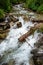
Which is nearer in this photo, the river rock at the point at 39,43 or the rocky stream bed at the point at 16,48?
the rocky stream bed at the point at 16,48

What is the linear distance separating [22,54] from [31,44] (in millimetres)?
1818

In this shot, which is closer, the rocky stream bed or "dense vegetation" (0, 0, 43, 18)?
the rocky stream bed

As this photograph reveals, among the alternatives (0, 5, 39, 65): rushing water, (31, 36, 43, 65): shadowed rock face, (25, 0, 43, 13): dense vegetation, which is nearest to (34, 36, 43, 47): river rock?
(31, 36, 43, 65): shadowed rock face

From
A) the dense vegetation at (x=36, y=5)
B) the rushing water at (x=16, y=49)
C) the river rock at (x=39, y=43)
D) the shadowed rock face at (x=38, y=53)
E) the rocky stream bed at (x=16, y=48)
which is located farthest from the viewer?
the dense vegetation at (x=36, y=5)

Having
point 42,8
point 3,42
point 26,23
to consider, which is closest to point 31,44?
point 3,42

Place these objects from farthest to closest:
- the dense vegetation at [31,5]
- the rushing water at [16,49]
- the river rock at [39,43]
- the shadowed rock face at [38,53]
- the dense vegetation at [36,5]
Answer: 1. the dense vegetation at [36,5]
2. the dense vegetation at [31,5]
3. the river rock at [39,43]
4. the rushing water at [16,49]
5. the shadowed rock face at [38,53]

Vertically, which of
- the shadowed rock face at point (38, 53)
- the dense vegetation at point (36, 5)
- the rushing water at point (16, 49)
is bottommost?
the dense vegetation at point (36, 5)

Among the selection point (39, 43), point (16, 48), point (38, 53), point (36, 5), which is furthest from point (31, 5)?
point (38, 53)

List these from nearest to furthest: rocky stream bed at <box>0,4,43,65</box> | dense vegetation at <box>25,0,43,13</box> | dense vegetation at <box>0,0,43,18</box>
A: 1. rocky stream bed at <box>0,4,43,65</box>
2. dense vegetation at <box>0,0,43,18</box>
3. dense vegetation at <box>25,0,43,13</box>

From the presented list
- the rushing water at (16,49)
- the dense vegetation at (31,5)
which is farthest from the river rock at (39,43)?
the dense vegetation at (31,5)

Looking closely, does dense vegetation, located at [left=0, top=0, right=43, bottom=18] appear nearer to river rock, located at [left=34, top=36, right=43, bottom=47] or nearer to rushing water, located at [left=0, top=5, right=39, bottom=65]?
rushing water, located at [left=0, top=5, right=39, bottom=65]

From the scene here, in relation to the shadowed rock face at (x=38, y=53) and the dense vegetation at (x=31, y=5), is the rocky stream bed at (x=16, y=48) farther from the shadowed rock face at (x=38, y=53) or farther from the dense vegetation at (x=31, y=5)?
the dense vegetation at (x=31, y=5)

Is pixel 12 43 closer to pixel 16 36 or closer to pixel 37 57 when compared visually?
pixel 16 36

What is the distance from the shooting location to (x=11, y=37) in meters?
19.4
